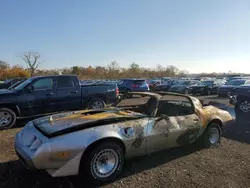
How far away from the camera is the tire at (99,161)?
3.92 metres

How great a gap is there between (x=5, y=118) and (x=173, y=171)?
19.6 feet

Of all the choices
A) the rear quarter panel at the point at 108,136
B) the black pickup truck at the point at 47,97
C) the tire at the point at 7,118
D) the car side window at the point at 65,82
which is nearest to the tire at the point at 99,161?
the rear quarter panel at the point at 108,136

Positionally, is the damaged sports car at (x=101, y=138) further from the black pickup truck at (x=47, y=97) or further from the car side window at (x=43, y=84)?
the car side window at (x=43, y=84)

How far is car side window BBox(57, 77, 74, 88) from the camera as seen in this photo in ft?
31.2

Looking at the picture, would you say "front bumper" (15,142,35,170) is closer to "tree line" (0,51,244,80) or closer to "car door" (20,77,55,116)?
"car door" (20,77,55,116)

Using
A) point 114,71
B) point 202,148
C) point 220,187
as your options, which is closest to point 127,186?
point 220,187

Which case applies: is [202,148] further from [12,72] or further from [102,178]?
[12,72]

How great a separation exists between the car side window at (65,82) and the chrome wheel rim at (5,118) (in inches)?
80.9

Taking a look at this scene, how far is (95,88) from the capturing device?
10469mm

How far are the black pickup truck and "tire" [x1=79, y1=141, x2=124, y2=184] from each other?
527 cm

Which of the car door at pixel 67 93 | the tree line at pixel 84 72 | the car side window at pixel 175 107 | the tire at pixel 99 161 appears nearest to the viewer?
the tire at pixel 99 161

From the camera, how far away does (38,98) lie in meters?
8.87

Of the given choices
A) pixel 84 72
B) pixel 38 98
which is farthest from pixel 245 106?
pixel 84 72

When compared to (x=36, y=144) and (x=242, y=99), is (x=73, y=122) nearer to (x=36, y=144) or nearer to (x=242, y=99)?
(x=36, y=144)
